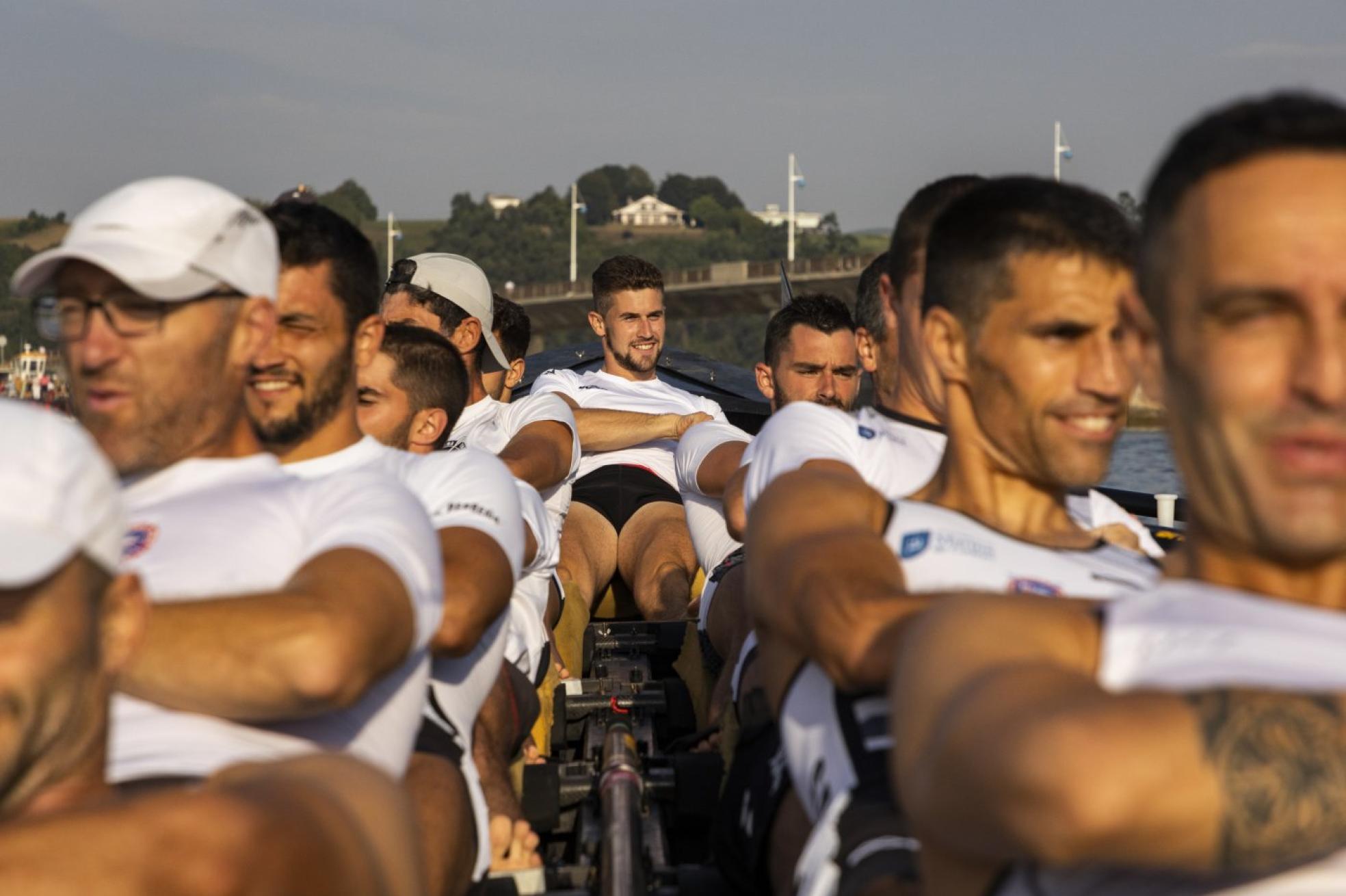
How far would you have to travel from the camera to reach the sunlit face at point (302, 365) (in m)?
3.68

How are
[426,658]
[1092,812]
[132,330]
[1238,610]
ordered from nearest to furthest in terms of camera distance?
[1092,812], [1238,610], [132,330], [426,658]

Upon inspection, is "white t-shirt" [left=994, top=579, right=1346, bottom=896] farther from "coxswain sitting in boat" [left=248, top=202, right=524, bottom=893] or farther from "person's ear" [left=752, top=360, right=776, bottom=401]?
"person's ear" [left=752, top=360, right=776, bottom=401]

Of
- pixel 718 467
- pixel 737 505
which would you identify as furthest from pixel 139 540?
pixel 718 467

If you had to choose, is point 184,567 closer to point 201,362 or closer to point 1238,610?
point 201,362

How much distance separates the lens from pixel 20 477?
5.91 feet

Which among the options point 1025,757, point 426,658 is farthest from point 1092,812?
point 426,658

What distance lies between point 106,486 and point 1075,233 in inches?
A: 76.1

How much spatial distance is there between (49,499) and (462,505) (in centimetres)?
193

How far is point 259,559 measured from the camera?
273cm

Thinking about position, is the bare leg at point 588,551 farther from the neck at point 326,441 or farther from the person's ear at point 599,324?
the neck at point 326,441

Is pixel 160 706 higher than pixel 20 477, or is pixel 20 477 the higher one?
pixel 20 477

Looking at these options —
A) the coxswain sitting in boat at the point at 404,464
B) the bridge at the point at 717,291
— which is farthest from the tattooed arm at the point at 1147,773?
the bridge at the point at 717,291

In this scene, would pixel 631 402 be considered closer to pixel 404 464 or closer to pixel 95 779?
pixel 404 464

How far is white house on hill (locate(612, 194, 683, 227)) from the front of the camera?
602ft
